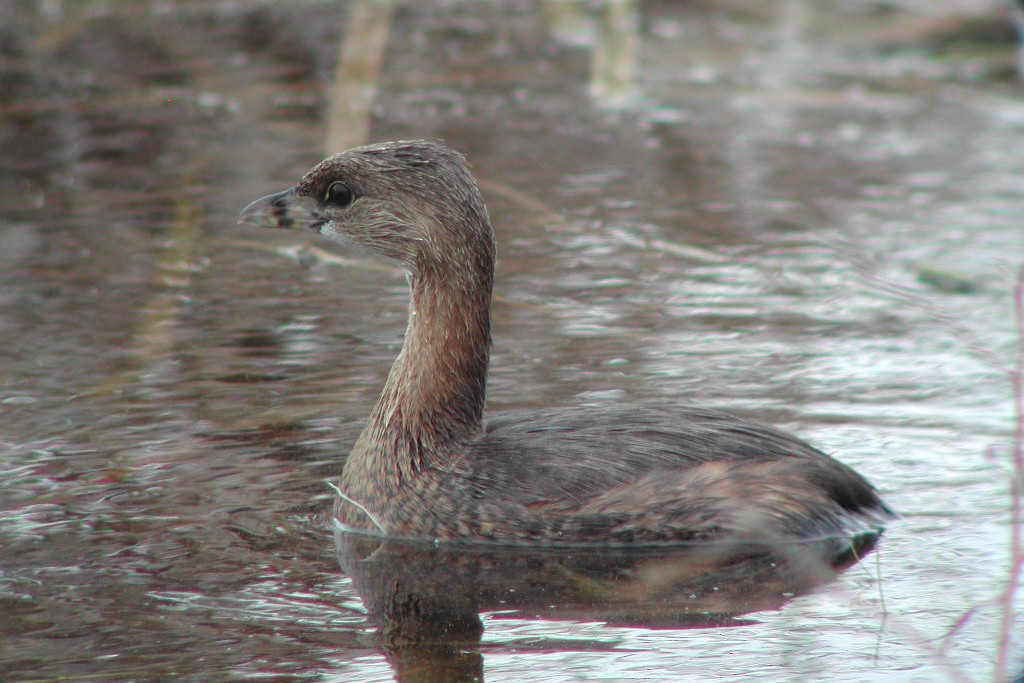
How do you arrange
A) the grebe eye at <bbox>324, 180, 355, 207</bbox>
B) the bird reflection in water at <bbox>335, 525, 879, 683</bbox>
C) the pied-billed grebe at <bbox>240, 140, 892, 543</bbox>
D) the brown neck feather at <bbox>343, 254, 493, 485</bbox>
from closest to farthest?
the bird reflection in water at <bbox>335, 525, 879, 683</bbox>, the pied-billed grebe at <bbox>240, 140, 892, 543</bbox>, the brown neck feather at <bbox>343, 254, 493, 485</bbox>, the grebe eye at <bbox>324, 180, 355, 207</bbox>

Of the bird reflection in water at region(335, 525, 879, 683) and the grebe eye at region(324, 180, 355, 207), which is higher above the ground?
the grebe eye at region(324, 180, 355, 207)

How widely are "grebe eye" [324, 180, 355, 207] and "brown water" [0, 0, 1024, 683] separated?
3.27ft

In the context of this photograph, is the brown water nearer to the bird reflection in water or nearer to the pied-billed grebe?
the bird reflection in water

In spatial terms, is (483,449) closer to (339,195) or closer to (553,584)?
(553,584)

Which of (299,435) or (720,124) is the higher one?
(720,124)

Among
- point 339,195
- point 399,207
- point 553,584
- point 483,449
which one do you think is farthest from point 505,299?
point 553,584

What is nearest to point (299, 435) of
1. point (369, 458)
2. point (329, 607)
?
Answer: point (369, 458)

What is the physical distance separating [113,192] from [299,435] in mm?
4781

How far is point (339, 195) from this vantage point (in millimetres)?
6441

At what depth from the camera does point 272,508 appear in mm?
5988

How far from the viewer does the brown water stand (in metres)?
5.01

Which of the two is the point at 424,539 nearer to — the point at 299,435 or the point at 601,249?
the point at 299,435

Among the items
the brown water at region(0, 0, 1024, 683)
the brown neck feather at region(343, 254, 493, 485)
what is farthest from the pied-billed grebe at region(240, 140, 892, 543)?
the brown water at region(0, 0, 1024, 683)

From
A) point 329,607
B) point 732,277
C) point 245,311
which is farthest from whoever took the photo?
point 732,277
